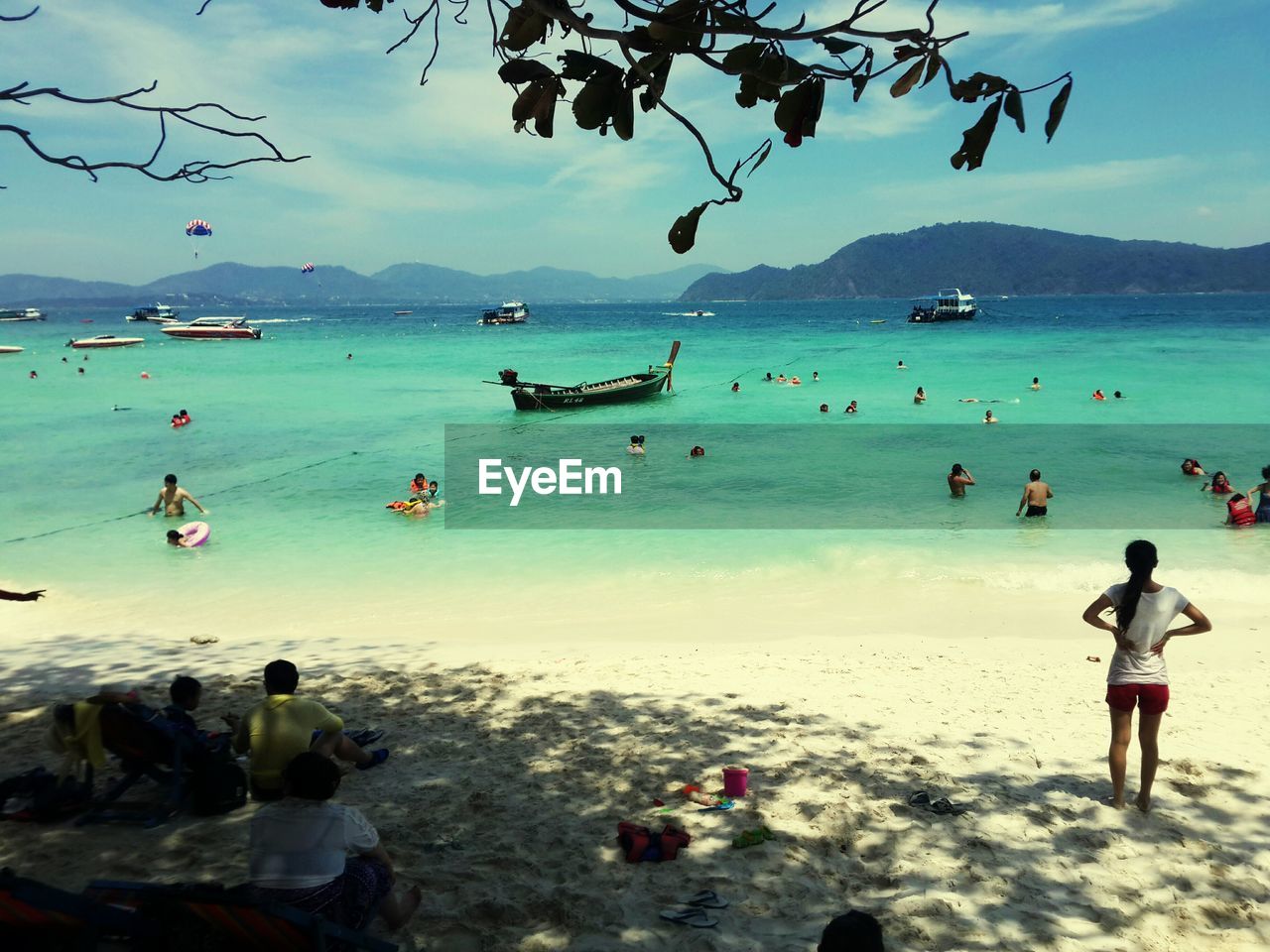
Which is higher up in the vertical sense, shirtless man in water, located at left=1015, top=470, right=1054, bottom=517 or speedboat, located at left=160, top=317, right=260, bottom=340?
speedboat, located at left=160, top=317, right=260, bottom=340

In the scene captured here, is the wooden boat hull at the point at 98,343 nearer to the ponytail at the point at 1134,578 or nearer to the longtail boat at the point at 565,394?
the longtail boat at the point at 565,394

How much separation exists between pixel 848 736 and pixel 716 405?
3440 centimetres

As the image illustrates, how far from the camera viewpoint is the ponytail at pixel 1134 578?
5301 millimetres

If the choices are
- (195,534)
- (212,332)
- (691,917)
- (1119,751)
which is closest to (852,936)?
(691,917)

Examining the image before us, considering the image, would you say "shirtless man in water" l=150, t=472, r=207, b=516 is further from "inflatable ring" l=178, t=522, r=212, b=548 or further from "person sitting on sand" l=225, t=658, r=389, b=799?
"person sitting on sand" l=225, t=658, r=389, b=799

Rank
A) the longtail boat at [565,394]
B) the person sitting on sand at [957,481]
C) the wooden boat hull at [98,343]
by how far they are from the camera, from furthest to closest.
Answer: the wooden boat hull at [98,343]
the longtail boat at [565,394]
the person sitting on sand at [957,481]

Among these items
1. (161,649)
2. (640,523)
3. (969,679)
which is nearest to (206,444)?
(640,523)

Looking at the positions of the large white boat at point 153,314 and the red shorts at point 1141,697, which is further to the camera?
the large white boat at point 153,314

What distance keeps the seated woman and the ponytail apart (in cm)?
472

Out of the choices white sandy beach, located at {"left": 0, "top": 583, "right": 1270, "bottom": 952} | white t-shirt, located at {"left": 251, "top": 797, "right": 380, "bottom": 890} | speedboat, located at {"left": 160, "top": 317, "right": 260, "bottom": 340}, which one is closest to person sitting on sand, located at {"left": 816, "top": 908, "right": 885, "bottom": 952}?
white sandy beach, located at {"left": 0, "top": 583, "right": 1270, "bottom": 952}

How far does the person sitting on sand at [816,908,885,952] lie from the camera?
2.95 m

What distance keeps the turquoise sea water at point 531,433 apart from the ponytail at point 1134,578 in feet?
28.6

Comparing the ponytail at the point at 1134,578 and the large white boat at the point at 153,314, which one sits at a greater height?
the large white boat at the point at 153,314

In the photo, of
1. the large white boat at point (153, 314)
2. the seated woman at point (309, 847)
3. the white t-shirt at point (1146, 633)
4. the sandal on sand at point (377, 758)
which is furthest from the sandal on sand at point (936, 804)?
the large white boat at point (153, 314)
